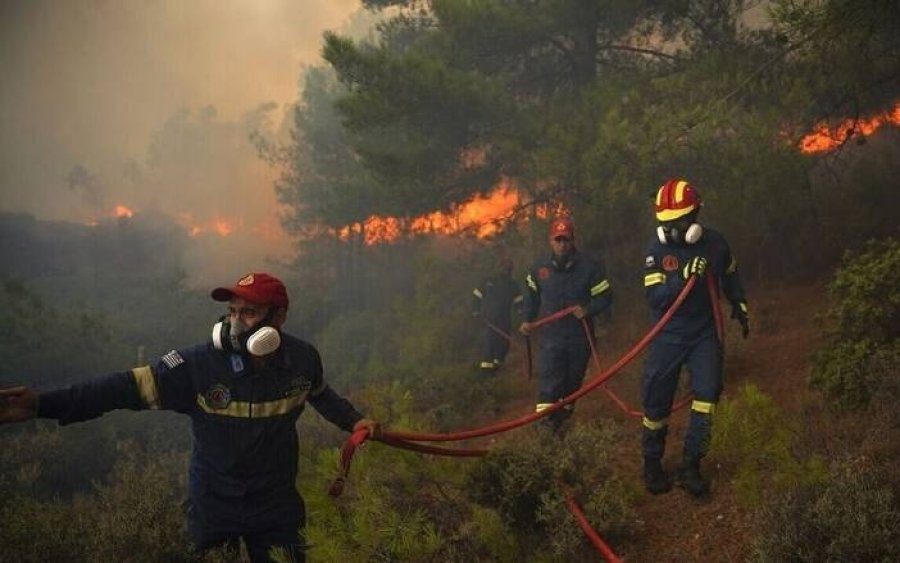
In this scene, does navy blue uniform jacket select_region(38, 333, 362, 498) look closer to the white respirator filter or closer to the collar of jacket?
the white respirator filter

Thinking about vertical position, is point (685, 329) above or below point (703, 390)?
above

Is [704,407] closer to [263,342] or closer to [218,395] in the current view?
[263,342]

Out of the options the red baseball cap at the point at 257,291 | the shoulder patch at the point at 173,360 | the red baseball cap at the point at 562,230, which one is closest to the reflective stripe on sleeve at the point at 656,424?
the red baseball cap at the point at 562,230

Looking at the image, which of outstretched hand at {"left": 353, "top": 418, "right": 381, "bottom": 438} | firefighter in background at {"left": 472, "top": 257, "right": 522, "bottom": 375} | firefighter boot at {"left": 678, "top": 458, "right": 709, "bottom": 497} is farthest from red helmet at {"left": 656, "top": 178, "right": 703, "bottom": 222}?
firefighter in background at {"left": 472, "top": 257, "right": 522, "bottom": 375}

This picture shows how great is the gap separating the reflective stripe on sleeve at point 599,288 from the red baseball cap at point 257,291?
154 inches

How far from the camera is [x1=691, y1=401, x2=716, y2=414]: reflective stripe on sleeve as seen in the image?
4547 mm

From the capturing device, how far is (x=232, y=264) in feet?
145

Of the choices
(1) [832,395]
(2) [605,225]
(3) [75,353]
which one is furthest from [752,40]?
(3) [75,353]

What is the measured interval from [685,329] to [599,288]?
5.31 ft

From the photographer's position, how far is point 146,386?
299 centimetres

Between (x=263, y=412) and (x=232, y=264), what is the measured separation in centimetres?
4365

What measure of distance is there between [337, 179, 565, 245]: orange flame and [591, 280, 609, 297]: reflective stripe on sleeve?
5.79 meters

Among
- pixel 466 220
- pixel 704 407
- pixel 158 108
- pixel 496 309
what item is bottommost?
pixel 496 309

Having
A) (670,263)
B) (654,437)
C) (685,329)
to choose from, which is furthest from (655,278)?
(654,437)
